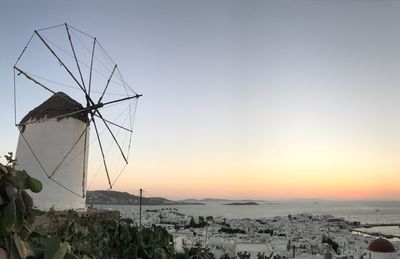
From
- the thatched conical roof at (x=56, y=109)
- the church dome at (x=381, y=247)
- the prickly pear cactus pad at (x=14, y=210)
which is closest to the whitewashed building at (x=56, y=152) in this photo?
the thatched conical roof at (x=56, y=109)

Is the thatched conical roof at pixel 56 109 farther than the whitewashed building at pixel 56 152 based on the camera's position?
Yes

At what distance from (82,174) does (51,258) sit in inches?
519

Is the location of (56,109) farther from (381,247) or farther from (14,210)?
A: (14,210)

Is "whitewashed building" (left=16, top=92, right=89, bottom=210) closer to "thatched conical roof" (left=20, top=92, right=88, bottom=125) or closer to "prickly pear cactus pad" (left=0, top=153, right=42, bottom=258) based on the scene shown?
"thatched conical roof" (left=20, top=92, right=88, bottom=125)

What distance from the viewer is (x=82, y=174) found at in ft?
47.0

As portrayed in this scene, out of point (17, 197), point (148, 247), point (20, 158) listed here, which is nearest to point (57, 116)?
point (20, 158)

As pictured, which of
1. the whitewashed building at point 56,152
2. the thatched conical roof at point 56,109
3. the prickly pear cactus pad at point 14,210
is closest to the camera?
the prickly pear cactus pad at point 14,210

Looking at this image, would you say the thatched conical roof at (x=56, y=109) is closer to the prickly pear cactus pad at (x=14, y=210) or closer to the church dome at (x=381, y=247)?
the church dome at (x=381, y=247)

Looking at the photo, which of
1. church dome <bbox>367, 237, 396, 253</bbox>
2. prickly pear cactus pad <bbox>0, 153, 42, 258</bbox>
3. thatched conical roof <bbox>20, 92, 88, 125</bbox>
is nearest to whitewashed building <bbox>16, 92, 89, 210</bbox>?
thatched conical roof <bbox>20, 92, 88, 125</bbox>

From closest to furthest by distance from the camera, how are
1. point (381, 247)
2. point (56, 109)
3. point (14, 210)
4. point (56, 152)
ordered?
point (14, 210) < point (56, 152) < point (381, 247) < point (56, 109)

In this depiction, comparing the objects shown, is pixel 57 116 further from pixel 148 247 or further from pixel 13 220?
pixel 13 220

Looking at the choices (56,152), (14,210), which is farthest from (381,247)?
(14,210)

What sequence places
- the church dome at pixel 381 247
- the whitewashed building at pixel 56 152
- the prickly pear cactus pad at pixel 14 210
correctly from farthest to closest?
the church dome at pixel 381 247 < the whitewashed building at pixel 56 152 < the prickly pear cactus pad at pixel 14 210

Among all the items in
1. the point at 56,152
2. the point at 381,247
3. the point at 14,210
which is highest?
the point at 56,152
